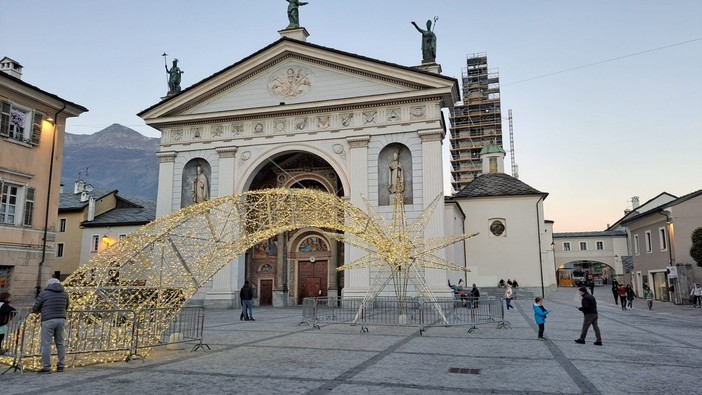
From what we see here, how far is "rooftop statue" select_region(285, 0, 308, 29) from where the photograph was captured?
1219 inches

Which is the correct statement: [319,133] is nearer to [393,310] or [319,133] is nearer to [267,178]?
[267,178]

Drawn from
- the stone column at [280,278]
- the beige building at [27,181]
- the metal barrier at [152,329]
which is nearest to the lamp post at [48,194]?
the beige building at [27,181]

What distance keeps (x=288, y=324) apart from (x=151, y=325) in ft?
25.3

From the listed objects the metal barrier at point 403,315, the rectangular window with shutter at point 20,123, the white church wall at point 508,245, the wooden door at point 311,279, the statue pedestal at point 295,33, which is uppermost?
the statue pedestal at point 295,33

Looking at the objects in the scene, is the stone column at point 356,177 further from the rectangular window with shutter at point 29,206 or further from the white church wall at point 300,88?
the rectangular window with shutter at point 29,206

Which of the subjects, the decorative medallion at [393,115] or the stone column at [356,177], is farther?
the decorative medallion at [393,115]

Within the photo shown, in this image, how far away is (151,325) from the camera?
11.0m

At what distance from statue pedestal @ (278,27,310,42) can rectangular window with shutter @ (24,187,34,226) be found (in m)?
16.3

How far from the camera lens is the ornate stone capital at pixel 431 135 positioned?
26016 mm

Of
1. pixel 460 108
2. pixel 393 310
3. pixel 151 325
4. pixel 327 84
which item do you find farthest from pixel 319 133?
pixel 460 108

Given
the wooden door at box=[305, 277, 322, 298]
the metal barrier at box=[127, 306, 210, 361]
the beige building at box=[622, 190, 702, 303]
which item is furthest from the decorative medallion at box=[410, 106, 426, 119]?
the metal barrier at box=[127, 306, 210, 361]

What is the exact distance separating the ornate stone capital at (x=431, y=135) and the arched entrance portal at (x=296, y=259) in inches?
274

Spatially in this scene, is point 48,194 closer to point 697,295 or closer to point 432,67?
point 432,67

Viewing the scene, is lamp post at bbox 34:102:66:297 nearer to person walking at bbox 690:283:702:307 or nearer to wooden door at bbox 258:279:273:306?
wooden door at bbox 258:279:273:306
